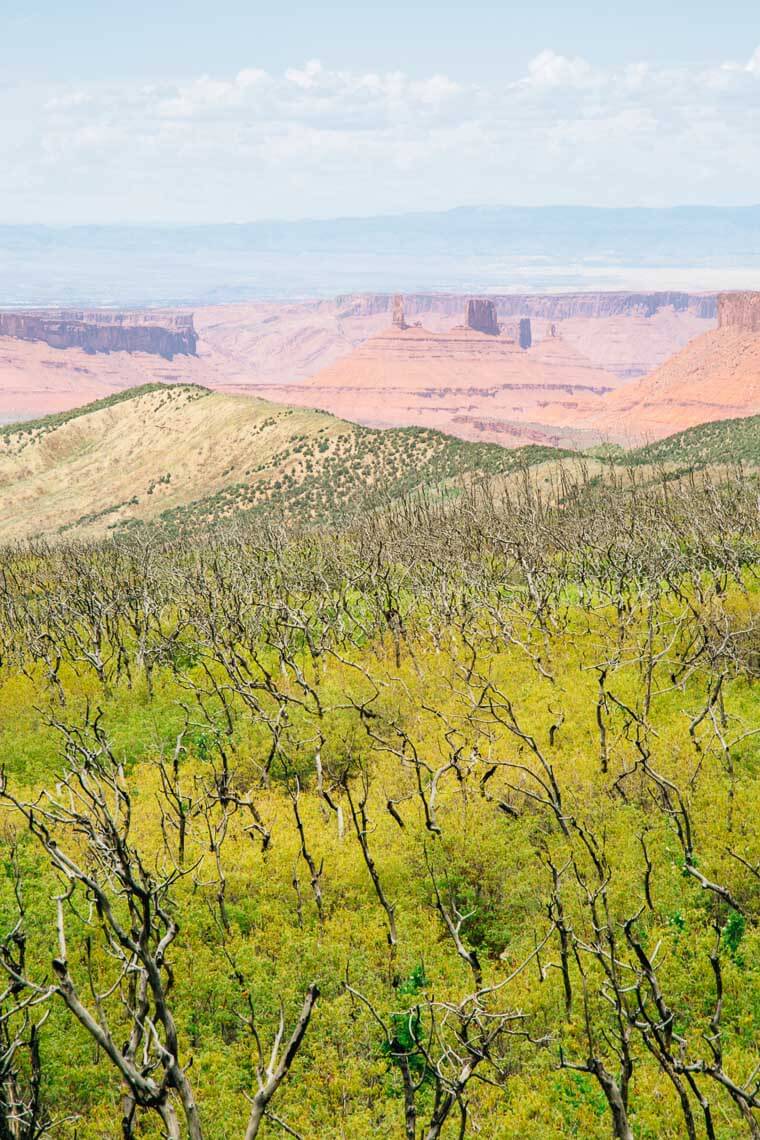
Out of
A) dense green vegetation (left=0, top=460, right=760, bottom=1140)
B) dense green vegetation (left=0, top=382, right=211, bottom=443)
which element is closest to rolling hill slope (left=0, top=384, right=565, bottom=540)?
dense green vegetation (left=0, top=382, right=211, bottom=443)

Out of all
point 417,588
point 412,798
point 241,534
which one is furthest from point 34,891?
point 241,534

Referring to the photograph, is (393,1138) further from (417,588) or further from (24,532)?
(24,532)

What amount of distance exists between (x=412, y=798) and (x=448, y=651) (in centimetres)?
1227

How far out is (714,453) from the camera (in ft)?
326

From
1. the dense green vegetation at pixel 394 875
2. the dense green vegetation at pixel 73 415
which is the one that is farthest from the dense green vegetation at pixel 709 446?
the dense green vegetation at pixel 73 415

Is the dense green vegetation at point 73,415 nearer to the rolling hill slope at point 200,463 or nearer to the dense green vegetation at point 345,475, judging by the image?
the rolling hill slope at point 200,463

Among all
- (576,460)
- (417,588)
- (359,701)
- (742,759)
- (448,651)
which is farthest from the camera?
(576,460)

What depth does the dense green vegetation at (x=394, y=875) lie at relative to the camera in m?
12.9

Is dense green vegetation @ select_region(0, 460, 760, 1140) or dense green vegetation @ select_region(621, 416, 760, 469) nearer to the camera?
dense green vegetation @ select_region(0, 460, 760, 1140)

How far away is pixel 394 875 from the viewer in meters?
20.2

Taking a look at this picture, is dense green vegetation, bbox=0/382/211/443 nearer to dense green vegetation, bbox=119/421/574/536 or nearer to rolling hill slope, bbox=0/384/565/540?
rolling hill slope, bbox=0/384/565/540

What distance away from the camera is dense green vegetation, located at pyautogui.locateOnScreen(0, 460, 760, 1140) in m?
12.9

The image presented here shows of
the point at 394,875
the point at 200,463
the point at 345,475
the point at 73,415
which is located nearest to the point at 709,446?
the point at 345,475

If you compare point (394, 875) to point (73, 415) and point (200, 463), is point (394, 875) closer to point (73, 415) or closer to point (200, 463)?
point (200, 463)
